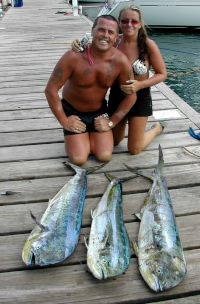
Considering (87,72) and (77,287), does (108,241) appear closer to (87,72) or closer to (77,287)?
(77,287)

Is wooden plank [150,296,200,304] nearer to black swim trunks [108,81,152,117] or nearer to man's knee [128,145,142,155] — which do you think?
man's knee [128,145,142,155]

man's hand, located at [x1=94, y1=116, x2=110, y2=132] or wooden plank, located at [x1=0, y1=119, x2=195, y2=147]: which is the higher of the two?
man's hand, located at [x1=94, y1=116, x2=110, y2=132]

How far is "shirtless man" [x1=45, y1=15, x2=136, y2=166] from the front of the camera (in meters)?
2.51

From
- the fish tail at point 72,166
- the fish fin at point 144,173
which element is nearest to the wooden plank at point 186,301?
the fish fin at point 144,173

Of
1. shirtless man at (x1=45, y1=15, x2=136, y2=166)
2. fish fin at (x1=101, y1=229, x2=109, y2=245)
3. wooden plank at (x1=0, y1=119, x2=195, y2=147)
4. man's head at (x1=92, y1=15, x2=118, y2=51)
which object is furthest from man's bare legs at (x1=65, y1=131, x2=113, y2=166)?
fish fin at (x1=101, y1=229, x2=109, y2=245)

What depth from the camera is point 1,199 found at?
2.32 meters

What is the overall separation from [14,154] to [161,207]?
1.63m

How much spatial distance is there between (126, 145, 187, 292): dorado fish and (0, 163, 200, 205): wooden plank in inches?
9.6

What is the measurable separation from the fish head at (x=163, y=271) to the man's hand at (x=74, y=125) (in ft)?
4.88

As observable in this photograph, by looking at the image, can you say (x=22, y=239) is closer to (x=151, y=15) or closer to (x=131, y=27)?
(x=131, y=27)

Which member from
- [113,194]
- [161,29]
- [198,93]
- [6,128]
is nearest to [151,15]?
[161,29]

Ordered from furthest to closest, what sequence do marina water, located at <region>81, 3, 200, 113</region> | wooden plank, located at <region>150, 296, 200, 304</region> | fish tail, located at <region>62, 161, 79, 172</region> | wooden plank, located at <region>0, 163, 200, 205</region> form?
marina water, located at <region>81, 3, 200, 113</region>
fish tail, located at <region>62, 161, 79, 172</region>
wooden plank, located at <region>0, 163, 200, 205</region>
wooden plank, located at <region>150, 296, 200, 304</region>

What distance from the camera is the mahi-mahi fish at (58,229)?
5.58ft

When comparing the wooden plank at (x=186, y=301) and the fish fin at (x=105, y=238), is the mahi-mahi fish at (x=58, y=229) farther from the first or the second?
the wooden plank at (x=186, y=301)
